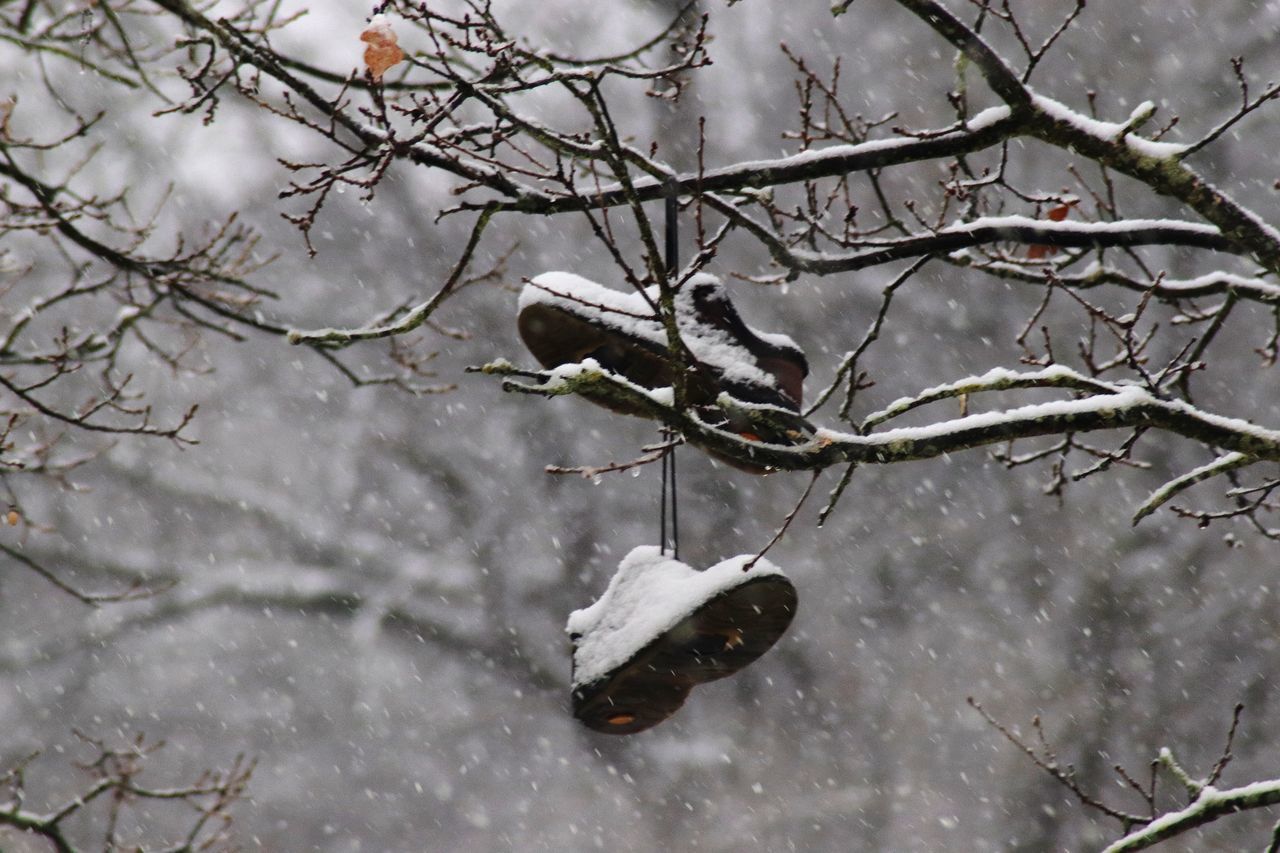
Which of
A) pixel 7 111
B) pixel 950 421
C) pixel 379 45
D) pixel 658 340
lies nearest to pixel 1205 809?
pixel 950 421

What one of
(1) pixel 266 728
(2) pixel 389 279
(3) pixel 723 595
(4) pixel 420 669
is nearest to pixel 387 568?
(4) pixel 420 669

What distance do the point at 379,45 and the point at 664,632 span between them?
1536 mm

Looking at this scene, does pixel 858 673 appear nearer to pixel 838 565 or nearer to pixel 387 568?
pixel 838 565

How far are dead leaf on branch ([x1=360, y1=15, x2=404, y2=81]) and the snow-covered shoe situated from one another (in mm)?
1398

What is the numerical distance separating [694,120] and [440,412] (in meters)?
4.57

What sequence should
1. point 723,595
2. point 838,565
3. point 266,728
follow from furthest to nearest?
1. point 266,728
2. point 838,565
3. point 723,595

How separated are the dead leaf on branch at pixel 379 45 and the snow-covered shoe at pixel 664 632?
1398mm

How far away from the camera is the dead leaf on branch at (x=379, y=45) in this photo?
2.79 m

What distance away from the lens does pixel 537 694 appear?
13375 millimetres

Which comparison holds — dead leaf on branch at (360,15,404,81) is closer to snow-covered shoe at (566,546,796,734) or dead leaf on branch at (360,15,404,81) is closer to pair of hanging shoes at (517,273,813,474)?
pair of hanging shoes at (517,273,813,474)

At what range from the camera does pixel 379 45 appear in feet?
9.18

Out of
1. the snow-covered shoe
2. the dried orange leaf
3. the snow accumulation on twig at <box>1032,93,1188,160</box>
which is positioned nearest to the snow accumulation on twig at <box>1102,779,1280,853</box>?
the snow-covered shoe

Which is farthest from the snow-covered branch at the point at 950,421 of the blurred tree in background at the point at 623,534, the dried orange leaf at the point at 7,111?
the blurred tree in background at the point at 623,534

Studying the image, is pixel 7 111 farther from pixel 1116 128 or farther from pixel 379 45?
pixel 1116 128
